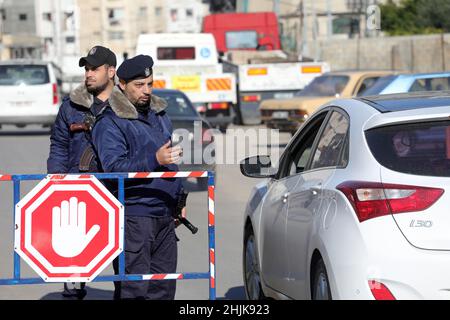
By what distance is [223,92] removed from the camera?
30.3 meters

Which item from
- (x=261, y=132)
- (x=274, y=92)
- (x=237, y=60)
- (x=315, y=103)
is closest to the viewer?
(x=315, y=103)

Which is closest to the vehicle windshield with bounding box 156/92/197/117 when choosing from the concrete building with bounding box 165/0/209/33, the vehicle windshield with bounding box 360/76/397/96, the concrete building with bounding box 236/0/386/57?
the vehicle windshield with bounding box 360/76/397/96

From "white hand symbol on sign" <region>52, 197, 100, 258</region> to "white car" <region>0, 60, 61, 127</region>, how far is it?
22277 mm

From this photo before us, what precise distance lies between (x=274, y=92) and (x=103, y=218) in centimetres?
2496

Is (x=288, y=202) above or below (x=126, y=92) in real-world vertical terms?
below

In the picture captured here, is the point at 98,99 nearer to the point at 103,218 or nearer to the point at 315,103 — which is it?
the point at 103,218

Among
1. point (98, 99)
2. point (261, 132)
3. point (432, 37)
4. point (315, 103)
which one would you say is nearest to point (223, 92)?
point (261, 132)

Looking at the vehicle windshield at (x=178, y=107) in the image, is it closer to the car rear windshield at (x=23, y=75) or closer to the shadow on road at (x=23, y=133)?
the car rear windshield at (x=23, y=75)

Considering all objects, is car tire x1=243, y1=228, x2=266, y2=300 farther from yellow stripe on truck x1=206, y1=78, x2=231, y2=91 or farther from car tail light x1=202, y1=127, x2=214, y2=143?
yellow stripe on truck x1=206, y1=78, x2=231, y2=91

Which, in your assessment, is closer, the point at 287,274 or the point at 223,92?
the point at 287,274

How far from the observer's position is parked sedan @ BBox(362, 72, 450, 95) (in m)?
21.0

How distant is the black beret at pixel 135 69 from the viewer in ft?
23.8

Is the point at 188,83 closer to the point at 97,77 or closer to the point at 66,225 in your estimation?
the point at 97,77

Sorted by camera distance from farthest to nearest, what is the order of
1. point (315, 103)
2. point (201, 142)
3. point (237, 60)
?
point (237, 60) < point (315, 103) < point (201, 142)
